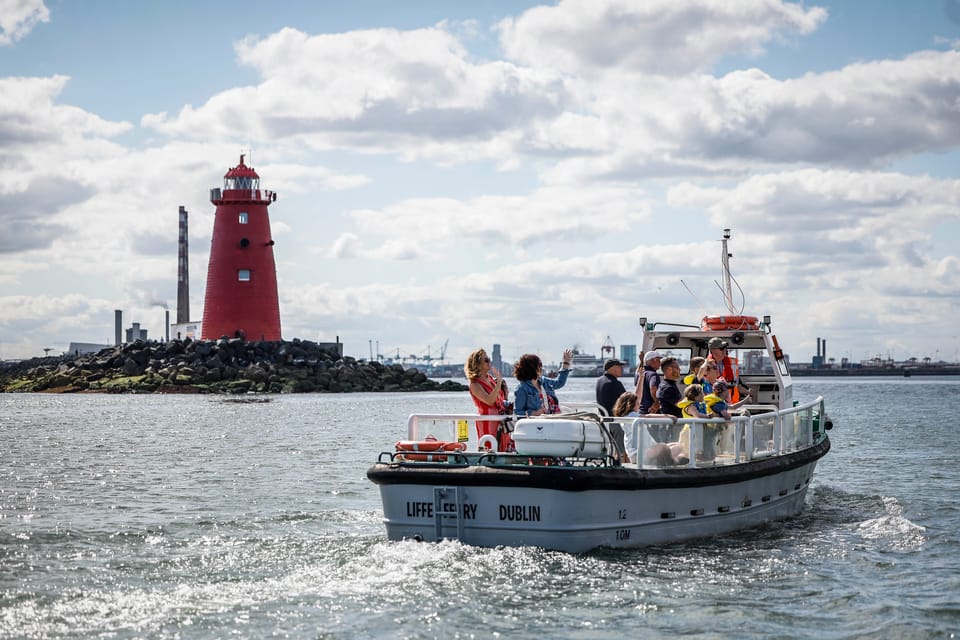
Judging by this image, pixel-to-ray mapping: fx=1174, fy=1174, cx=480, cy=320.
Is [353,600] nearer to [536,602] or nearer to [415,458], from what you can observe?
[536,602]

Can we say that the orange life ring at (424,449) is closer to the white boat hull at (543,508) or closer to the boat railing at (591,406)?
the white boat hull at (543,508)

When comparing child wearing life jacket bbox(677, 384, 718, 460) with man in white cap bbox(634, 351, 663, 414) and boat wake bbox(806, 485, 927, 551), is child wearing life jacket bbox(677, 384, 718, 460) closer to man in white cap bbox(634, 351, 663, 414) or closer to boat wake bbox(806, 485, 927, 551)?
man in white cap bbox(634, 351, 663, 414)

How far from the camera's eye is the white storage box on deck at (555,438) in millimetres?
11523

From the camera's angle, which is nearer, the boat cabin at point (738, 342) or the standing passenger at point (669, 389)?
the standing passenger at point (669, 389)

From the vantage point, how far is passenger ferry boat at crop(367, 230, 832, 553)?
444 inches

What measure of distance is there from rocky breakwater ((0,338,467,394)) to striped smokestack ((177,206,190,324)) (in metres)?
3.87

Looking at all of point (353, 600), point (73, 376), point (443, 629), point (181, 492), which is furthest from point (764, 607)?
point (73, 376)

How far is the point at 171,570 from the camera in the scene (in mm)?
11281

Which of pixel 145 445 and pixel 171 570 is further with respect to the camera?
pixel 145 445

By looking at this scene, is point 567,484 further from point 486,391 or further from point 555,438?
point 486,391

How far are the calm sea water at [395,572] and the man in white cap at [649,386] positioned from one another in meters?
1.76

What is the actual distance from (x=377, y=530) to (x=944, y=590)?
641cm

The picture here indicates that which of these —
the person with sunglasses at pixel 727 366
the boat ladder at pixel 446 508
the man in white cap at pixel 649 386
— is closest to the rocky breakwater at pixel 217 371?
the person with sunglasses at pixel 727 366

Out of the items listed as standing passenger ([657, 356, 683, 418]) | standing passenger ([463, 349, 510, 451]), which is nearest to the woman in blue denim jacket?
standing passenger ([463, 349, 510, 451])
